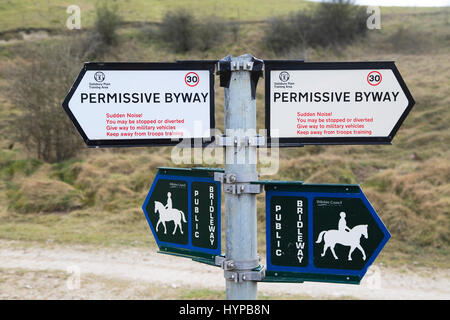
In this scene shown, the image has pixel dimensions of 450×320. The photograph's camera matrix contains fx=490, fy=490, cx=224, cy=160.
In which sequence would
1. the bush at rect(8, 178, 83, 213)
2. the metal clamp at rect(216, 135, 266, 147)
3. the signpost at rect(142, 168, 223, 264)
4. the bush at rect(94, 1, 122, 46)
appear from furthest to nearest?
1. the bush at rect(94, 1, 122, 46)
2. the bush at rect(8, 178, 83, 213)
3. the signpost at rect(142, 168, 223, 264)
4. the metal clamp at rect(216, 135, 266, 147)

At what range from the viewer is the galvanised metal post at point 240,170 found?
7.34 feet

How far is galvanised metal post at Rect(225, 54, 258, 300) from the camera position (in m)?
2.24

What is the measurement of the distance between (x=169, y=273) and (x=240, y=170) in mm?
5689

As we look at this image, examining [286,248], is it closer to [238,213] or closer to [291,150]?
[238,213]

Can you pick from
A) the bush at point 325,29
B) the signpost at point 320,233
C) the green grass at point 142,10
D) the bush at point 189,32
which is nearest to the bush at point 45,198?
the signpost at point 320,233

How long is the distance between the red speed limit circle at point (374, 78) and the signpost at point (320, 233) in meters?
0.56

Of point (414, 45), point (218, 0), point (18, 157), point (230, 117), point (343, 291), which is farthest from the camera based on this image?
point (218, 0)

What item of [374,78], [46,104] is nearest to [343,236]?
[374,78]

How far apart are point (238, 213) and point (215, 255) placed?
33 centimetres

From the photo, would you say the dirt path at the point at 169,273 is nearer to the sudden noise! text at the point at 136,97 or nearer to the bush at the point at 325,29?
the sudden noise! text at the point at 136,97

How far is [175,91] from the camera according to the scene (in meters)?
2.45

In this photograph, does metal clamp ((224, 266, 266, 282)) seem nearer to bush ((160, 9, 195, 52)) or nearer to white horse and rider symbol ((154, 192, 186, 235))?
white horse and rider symbol ((154, 192, 186, 235))

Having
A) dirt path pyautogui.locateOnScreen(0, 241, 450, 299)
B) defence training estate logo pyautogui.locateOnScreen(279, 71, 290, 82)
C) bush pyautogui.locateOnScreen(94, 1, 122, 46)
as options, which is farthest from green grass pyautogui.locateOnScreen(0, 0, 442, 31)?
defence training estate logo pyautogui.locateOnScreen(279, 71, 290, 82)

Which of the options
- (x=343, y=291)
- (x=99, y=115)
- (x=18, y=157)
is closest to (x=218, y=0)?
(x=18, y=157)
